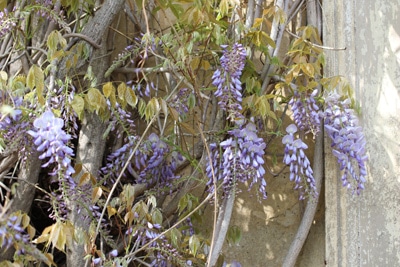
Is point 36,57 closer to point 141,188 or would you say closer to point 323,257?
point 141,188

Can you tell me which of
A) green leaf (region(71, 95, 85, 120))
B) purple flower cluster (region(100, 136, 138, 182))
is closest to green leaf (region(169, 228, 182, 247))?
purple flower cluster (region(100, 136, 138, 182))

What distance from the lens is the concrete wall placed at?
2.04 meters

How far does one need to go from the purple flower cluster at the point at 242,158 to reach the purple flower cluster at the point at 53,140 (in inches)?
16.1

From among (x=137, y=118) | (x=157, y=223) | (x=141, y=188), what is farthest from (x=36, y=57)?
(x=157, y=223)

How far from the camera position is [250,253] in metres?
2.22

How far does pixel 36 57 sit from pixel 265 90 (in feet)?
2.30

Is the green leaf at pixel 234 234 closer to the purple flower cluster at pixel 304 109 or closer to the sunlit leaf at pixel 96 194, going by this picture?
the purple flower cluster at pixel 304 109

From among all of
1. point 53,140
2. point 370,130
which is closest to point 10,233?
point 53,140

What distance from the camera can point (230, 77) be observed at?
6.55 ft

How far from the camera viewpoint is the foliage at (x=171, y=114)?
189cm

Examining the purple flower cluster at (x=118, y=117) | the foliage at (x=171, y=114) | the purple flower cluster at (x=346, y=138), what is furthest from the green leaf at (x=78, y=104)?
the purple flower cluster at (x=346, y=138)

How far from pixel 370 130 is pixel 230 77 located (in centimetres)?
45

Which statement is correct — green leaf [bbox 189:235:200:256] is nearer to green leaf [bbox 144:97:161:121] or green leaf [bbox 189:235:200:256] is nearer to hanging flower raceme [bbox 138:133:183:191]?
hanging flower raceme [bbox 138:133:183:191]

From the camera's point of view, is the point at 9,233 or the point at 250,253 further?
the point at 250,253
